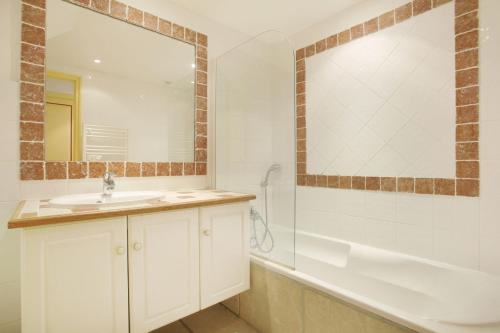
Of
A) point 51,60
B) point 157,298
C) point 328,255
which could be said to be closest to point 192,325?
point 157,298

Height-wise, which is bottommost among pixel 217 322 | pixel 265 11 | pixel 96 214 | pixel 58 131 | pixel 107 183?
pixel 217 322

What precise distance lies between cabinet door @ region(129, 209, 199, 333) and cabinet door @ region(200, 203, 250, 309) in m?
0.05

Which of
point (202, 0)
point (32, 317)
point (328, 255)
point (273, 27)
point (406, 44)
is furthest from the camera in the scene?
point (273, 27)

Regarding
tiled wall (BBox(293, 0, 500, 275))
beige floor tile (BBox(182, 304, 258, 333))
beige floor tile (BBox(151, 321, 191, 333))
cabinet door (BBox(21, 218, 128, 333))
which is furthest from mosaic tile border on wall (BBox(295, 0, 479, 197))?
cabinet door (BBox(21, 218, 128, 333))

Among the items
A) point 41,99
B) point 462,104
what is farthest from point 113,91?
point 462,104

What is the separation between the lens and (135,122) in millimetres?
1785

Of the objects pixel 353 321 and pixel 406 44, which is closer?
pixel 353 321

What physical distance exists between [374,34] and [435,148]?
985 millimetres

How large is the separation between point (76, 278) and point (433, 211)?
80.1 inches

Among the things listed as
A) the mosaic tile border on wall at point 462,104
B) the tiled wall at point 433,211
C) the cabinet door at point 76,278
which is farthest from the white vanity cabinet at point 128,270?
the mosaic tile border on wall at point 462,104

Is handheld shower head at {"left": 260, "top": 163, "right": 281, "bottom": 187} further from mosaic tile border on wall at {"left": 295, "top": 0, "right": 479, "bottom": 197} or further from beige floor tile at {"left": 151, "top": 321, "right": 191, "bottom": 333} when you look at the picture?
beige floor tile at {"left": 151, "top": 321, "right": 191, "bottom": 333}

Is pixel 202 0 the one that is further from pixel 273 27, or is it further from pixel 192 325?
pixel 192 325

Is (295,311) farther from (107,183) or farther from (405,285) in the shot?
(107,183)

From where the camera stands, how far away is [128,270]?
118 cm
